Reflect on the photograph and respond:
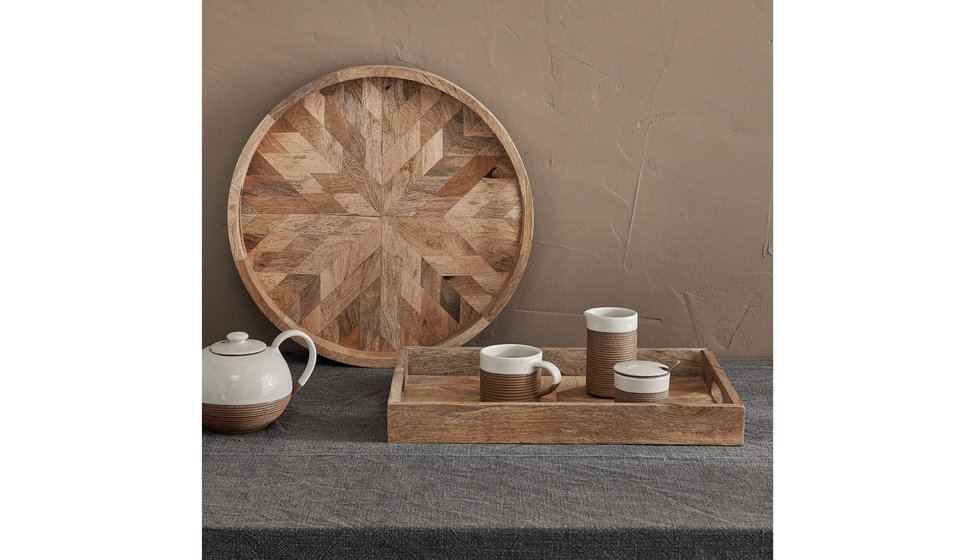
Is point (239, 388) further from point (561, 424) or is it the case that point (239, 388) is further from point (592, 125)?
point (592, 125)

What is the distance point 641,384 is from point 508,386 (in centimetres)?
18

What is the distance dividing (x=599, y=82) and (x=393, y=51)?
35 centimetres

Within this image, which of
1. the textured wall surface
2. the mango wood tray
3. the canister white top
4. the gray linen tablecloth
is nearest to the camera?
the gray linen tablecloth

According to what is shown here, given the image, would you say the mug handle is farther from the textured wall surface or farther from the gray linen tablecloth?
the textured wall surface

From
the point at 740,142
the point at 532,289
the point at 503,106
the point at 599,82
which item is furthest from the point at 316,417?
the point at 740,142

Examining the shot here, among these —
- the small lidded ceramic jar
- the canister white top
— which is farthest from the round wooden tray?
the small lidded ceramic jar

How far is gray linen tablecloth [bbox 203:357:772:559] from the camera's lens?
2.85 ft

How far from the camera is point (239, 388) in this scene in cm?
111

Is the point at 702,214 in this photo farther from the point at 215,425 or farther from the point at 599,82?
the point at 215,425

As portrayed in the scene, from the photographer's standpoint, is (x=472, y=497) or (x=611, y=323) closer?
(x=472, y=497)

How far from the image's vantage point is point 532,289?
4.92 ft

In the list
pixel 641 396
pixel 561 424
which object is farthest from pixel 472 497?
pixel 641 396

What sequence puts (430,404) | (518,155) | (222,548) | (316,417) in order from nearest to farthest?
(222,548) < (430,404) < (316,417) < (518,155)

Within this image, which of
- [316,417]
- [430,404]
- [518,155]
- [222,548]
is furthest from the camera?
[518,155]
